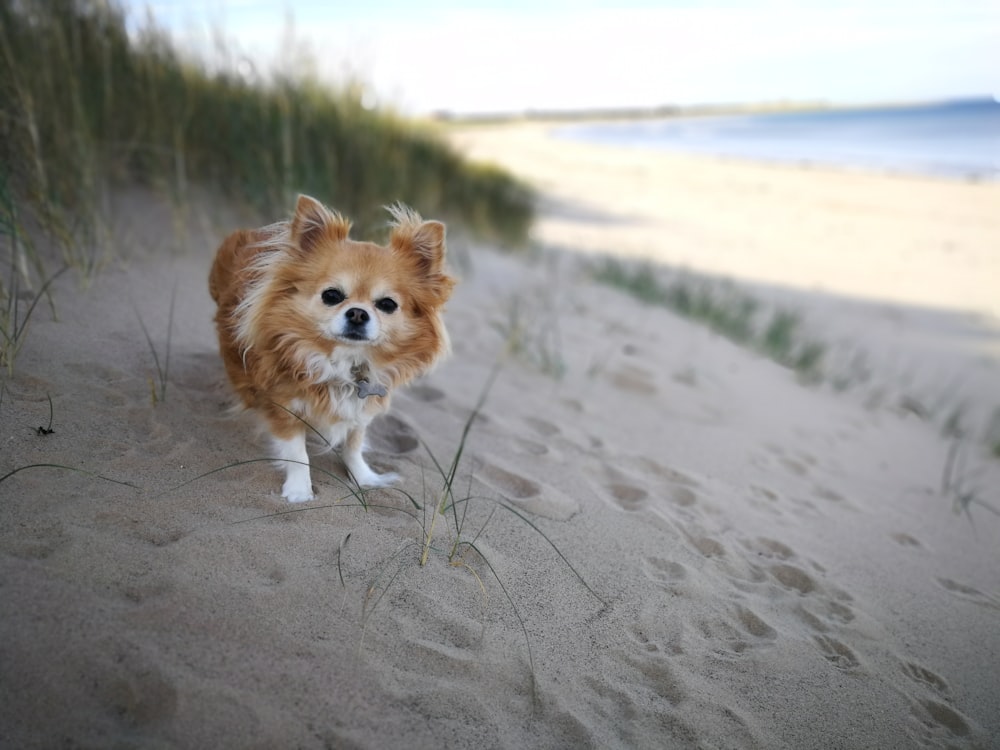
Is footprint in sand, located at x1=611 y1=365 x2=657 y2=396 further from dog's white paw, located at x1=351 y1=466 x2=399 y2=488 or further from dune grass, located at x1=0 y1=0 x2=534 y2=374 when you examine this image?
dog's white paw, located at x1=351 y1=466 x2=399 y2=488

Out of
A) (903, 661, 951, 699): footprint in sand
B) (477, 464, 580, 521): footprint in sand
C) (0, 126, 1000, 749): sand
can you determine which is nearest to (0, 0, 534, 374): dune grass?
(0, 126, 1000, 749): sand

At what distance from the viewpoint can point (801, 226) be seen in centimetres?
1233

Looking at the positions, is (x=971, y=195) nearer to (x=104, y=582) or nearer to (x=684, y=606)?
(x=684, y=606)

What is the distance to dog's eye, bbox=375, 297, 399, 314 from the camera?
2.42 meters

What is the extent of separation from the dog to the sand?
0.77 ft

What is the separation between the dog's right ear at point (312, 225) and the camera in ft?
7.77

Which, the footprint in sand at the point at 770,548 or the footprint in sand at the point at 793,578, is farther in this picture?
the footprint in sand at the point at 770,548

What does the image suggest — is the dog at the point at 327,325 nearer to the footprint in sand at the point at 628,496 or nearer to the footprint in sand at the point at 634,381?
the footprint in sand at the point at 628,496

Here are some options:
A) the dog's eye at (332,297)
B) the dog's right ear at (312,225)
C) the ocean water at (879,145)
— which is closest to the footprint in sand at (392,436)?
the dog's eye at (332,297)

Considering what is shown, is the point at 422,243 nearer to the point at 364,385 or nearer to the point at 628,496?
the point at 364,385

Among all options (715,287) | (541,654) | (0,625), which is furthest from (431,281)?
(715,287)

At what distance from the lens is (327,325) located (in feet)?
7.59

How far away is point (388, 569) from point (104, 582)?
0.77m

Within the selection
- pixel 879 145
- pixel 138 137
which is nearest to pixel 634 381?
pixel 138 137
